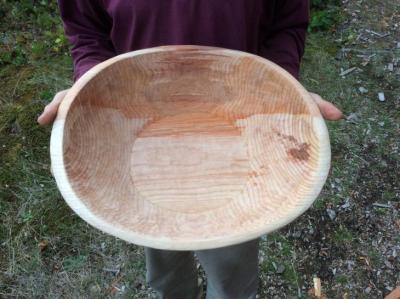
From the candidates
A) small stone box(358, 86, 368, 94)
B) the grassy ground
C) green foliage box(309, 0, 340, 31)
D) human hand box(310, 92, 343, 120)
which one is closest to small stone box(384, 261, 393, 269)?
the grassy ground

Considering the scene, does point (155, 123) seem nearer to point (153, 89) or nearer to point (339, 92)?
point (153, 89)

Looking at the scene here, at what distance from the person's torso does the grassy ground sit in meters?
0.83

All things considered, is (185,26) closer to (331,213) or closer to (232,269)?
(232,269)

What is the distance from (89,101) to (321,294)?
0.97 meters

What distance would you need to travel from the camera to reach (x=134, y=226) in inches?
27.3

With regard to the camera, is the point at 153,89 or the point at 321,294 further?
the point at 321,294

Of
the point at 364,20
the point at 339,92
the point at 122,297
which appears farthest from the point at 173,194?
the point at 364,20

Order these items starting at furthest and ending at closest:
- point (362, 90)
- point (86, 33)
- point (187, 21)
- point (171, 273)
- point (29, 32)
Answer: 1. point (29, 32)
2. point (362, 90)
3. point (171, 273)
4. point (86, 33)
5. point (187, 21)

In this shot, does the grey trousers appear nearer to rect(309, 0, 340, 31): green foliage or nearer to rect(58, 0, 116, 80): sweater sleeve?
rect(58, 0, 116, 80): sweater sleeve

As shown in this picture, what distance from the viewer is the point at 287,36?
88 centimetres

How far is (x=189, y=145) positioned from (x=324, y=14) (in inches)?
57.8

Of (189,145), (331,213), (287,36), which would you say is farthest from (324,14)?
(189,145)

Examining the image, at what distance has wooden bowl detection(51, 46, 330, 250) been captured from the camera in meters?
0.73

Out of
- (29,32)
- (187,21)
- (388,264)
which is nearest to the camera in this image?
(187,21)
